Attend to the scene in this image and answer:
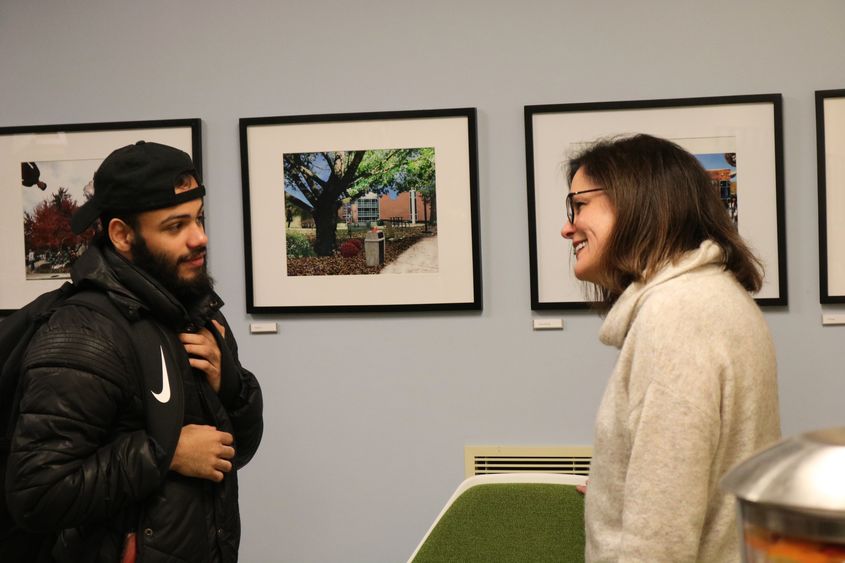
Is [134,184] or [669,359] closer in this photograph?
[669,359]

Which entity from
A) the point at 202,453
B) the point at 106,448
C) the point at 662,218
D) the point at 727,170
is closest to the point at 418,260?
the point at 727,170

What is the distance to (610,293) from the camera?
193cm

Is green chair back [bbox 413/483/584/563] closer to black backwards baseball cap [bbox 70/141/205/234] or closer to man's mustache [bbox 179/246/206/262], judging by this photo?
man's mustache [bbox 179/246/206/262]

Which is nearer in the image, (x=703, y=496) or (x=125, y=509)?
(x=703, y=496)

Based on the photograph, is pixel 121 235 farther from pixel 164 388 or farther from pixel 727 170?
pixel 727 170

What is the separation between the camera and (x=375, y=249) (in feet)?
13.2

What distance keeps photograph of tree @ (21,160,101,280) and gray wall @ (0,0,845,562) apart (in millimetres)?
284

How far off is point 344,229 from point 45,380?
232cm

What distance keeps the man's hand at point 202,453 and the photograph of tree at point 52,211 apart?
251cm

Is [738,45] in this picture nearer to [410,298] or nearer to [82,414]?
[410,298]

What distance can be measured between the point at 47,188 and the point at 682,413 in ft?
12.2

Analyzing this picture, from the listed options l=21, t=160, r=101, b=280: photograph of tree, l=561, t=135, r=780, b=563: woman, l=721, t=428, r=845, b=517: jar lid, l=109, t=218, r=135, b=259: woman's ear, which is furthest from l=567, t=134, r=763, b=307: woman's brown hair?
l=21, t=160, r=101, b=280: photograph of tree

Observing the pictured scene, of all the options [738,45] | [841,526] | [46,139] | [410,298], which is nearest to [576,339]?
[410,298]

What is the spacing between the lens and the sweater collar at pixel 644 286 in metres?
1.60
